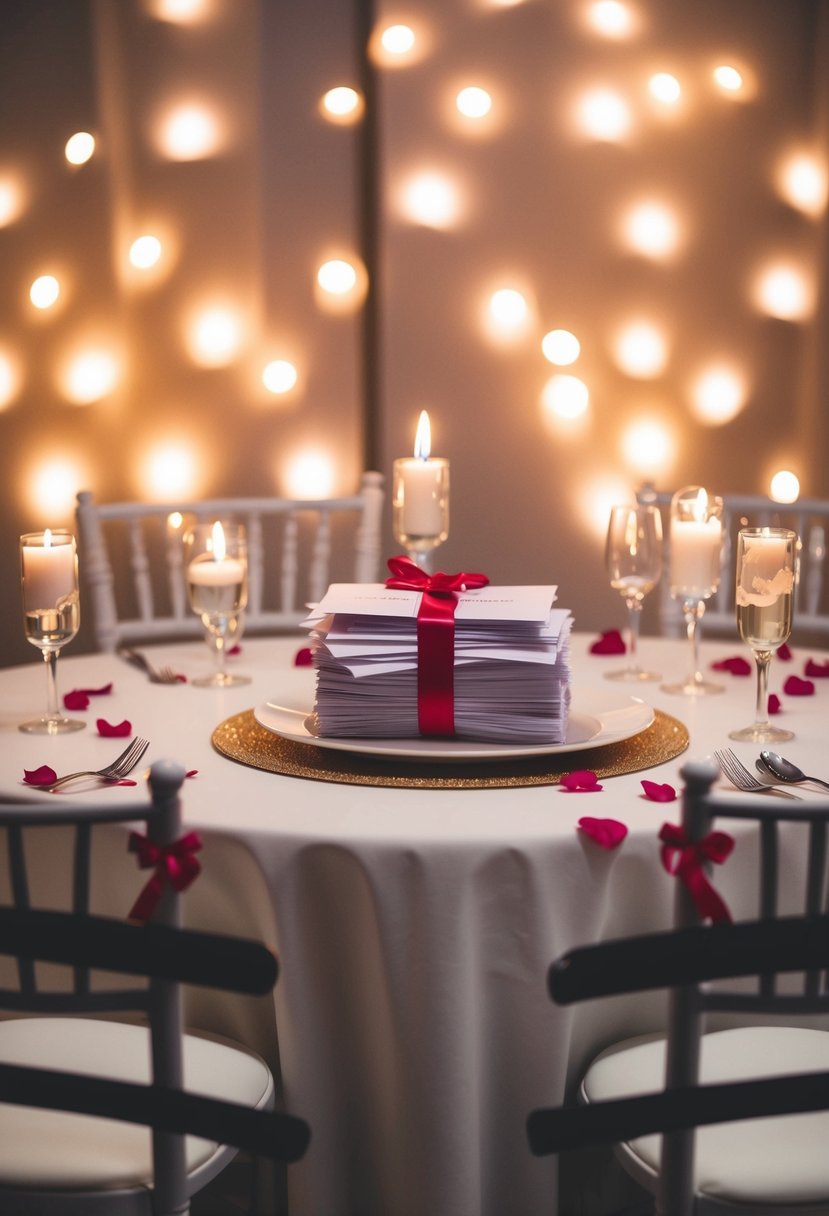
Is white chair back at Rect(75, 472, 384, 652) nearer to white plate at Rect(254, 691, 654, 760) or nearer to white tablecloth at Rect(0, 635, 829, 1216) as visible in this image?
white plate at Rect(254, 691, 654, 760)

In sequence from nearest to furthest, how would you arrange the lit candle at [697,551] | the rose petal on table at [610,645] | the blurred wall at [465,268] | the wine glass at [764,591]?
the wine glass at [764,591]
the lit candle at [697,551]
the rose petal on table at [610,645]
the blurred wall at [465,268]

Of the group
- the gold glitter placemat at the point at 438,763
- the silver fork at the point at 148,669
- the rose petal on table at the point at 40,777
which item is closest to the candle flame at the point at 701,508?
the gold glitter placemat at the point at 438,763

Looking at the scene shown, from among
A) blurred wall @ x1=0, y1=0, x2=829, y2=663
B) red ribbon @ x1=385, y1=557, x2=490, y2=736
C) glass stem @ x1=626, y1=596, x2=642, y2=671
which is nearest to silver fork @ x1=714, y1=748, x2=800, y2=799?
red ribbon @ x1=385, y1=557, x2=490, y2=736

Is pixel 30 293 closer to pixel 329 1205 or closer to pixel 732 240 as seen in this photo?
pixel 732 240

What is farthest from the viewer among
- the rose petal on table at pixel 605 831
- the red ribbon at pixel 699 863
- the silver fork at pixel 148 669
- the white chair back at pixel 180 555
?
the white chair back at pixel 180 555

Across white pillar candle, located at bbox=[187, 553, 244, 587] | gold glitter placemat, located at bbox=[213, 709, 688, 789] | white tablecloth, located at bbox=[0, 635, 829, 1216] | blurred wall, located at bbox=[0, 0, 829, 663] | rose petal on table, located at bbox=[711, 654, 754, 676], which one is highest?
blurred wall, located at bbox=[0, 0, 829, 663]

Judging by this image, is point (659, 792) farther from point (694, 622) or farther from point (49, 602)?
point (49, 602)

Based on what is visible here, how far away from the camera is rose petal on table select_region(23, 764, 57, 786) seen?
1225 mm

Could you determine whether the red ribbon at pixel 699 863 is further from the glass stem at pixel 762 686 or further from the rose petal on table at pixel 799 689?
the rose petal on table at pixel 799 689

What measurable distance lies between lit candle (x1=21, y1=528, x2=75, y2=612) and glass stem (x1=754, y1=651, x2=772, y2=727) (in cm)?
81

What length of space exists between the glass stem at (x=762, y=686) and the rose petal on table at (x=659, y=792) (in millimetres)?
282

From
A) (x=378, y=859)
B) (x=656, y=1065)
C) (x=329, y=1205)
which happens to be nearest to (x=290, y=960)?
(x=378, y=859)

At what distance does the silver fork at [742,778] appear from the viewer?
118 centimetres

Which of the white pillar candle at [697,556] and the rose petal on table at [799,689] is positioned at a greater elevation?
the white pillar candle at [697,556]
